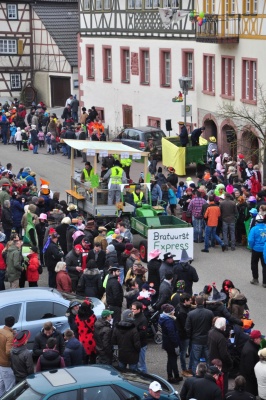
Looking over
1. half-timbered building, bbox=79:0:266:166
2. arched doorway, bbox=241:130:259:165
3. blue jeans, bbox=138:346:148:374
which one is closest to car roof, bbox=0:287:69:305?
blue jeans, bbox=138:346:148:374

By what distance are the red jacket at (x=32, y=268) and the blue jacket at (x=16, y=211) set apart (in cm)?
477

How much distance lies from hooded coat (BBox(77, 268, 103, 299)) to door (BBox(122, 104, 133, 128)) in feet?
92.0

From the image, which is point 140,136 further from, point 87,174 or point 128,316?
point 128,316

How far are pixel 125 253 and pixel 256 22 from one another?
58.6 ft

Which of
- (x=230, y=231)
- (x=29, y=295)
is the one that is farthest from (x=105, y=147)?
(x=29, y=295)

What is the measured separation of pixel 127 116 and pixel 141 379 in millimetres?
33935

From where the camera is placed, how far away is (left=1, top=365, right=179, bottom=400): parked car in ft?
46.7

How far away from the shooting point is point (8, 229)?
1051 inches

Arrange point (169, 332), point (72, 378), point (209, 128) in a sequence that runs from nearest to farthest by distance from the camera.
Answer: point (72, 378)
point (169, 332)
point (209, 128)

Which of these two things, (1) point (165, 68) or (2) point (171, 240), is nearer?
(2) point (171, 240)

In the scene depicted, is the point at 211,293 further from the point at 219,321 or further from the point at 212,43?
the point at 212,43

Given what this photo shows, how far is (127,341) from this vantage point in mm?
16828

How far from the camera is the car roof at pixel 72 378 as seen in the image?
47.2ft

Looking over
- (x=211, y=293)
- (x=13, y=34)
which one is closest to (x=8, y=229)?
(x=211, y=293)
